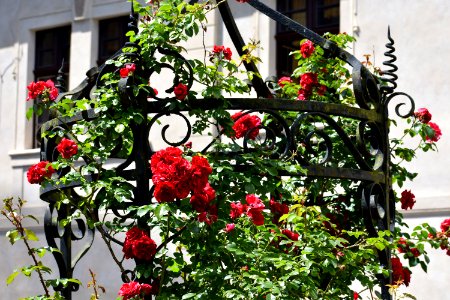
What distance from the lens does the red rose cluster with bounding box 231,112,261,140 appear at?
5.26 meters

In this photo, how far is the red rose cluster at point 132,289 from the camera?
4.72 metres

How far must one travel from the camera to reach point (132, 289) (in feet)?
15.5

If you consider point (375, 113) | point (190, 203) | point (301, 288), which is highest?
point (375, 113)

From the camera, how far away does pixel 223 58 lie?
17.6 ft

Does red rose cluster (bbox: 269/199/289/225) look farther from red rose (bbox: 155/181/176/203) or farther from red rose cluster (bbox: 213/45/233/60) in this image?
red rose (bbox: 155/181/176/203)

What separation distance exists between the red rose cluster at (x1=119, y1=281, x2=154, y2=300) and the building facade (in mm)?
5506

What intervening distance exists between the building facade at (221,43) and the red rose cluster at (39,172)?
17.9 feet

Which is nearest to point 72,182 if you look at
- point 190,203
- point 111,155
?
point 111,155

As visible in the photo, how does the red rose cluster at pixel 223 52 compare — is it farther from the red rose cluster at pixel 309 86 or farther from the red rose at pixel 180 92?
the red rose cluster at pixel 309 86

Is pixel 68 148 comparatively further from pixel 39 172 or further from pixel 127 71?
pixel 127 71

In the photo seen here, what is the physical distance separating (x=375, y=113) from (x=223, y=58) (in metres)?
0.77

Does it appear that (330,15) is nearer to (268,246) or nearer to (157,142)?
(157,142)

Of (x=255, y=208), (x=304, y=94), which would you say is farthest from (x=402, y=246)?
(x=255, y=208)

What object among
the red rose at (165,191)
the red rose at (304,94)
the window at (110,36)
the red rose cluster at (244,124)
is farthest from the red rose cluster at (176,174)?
the window at (110,36)
